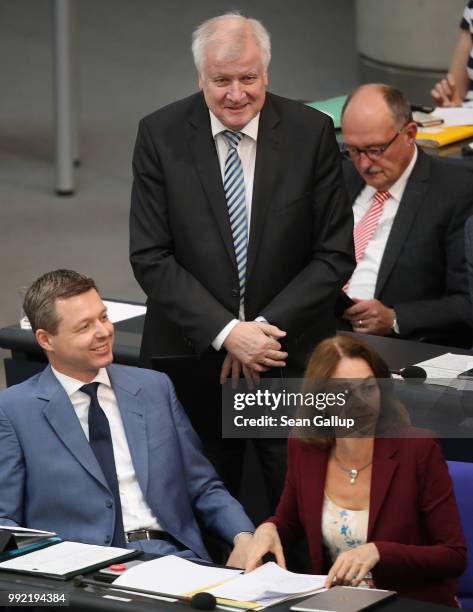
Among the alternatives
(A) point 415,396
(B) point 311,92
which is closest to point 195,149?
(A) point 415,396

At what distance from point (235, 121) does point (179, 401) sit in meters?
0.79

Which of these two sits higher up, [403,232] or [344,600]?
[403,232]

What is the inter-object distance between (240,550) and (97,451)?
467 millimetres

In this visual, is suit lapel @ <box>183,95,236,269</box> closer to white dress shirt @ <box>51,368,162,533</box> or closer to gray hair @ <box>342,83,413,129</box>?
white dress shirt @ <box>51,368,162,533</box>

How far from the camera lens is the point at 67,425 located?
345cm

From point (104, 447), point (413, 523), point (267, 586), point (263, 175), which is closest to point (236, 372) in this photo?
point (104, 447)

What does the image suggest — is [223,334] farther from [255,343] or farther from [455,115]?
[455,115]

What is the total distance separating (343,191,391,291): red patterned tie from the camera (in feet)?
15.3

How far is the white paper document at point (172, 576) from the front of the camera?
285cm

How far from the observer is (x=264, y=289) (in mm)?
3674

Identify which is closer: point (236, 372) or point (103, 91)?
point (236, 372)

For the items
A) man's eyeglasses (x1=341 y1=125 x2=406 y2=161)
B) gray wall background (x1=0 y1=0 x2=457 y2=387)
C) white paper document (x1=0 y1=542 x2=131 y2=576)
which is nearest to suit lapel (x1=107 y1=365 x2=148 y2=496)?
white paper document (x1=0 y1=542 x2=131 y2=576)

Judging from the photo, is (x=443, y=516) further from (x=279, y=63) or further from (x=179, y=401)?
(x=279, y=63)

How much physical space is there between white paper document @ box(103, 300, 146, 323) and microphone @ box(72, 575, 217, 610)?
2039 mm
